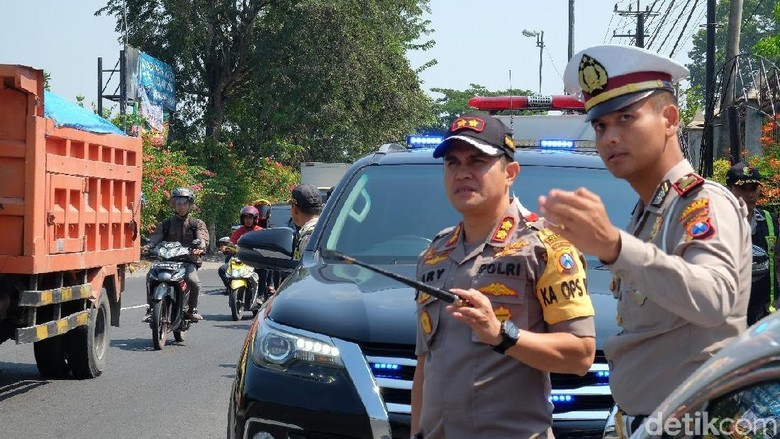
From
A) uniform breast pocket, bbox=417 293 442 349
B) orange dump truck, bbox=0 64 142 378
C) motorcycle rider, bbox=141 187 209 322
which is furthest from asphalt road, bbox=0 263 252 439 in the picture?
uniform breast pocket, bbox=417 293 442 349

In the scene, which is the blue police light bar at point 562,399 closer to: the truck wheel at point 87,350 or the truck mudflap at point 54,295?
the truck mudflap at point 54,295

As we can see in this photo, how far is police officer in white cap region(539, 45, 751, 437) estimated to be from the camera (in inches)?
98.6

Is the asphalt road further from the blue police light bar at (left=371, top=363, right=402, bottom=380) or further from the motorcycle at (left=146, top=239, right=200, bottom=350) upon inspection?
the blue police light bar at (left=371, top=363, right=402, bottom=380)

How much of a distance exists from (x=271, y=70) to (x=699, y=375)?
130 ft

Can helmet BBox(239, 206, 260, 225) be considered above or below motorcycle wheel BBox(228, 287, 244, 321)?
above

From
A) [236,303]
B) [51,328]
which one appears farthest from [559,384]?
[236,303]

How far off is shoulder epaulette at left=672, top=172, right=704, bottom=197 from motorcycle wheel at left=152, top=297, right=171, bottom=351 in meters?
10.6

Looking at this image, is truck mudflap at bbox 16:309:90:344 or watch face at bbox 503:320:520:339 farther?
truck mudflap at bbox 16:309:90:344

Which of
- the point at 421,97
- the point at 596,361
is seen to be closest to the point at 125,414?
the point at 596,361

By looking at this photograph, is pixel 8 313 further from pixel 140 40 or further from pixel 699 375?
pixel 140 40

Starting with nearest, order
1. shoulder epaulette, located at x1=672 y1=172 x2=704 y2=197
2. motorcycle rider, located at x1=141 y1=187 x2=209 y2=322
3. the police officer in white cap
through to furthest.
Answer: the police officer in white cap
shoulder epaulette, located at x1=672 y1=172 x2=704 y2=197
motorcycle rider, located at x1=141 y1=187 x2=209 y2=322

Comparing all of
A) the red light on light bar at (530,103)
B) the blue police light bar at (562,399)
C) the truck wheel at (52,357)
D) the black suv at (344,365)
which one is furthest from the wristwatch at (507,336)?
the truck wheel at (52,357)

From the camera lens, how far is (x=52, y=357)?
10.6 meters

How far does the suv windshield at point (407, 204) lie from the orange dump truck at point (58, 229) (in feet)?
11.7
